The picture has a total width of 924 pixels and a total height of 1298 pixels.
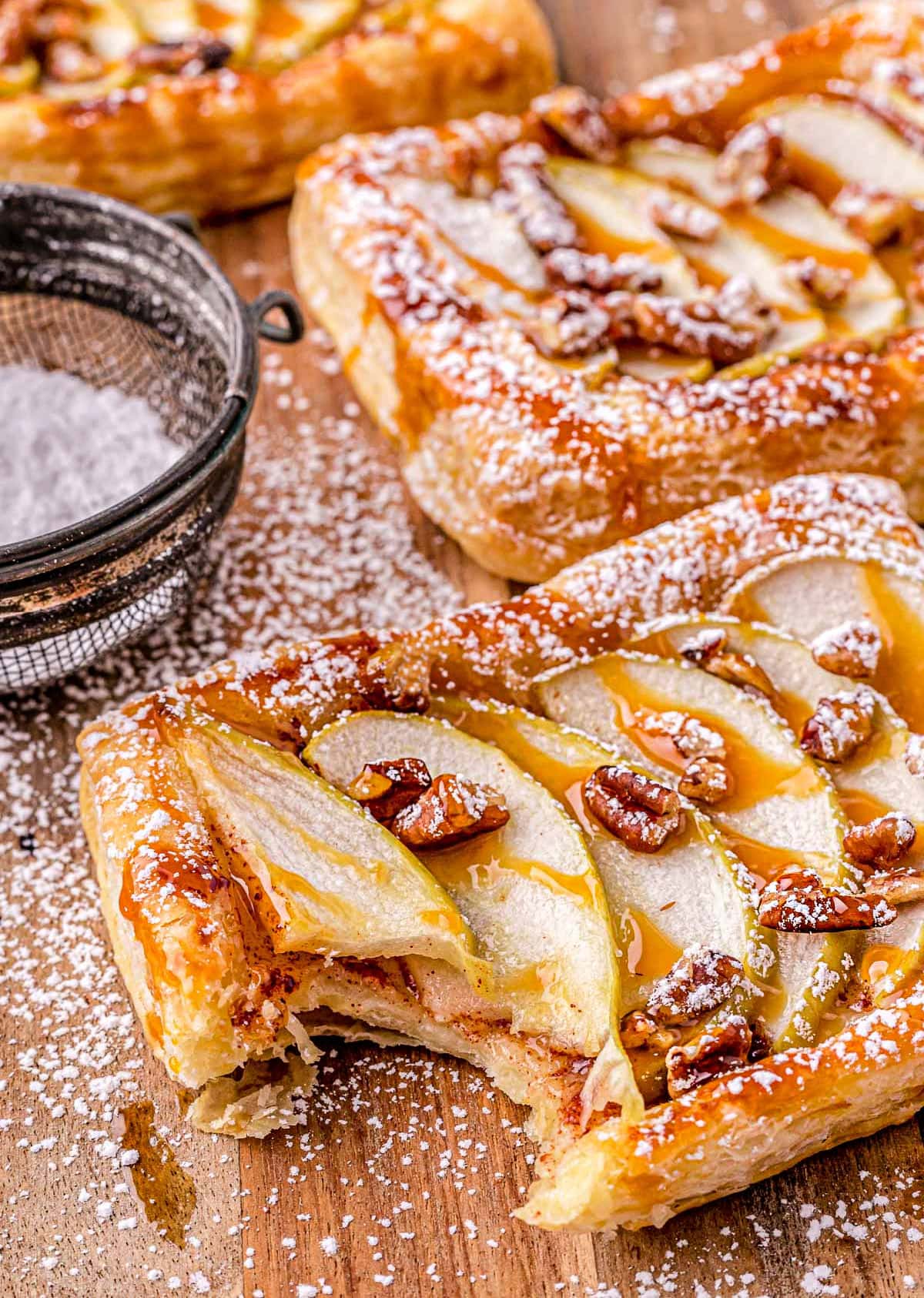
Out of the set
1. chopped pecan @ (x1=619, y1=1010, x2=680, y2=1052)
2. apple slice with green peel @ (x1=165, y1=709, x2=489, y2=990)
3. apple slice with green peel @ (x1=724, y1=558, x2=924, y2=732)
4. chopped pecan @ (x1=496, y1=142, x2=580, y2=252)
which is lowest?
chopped pecan @ (x1=619, y1=1010, x2=680, y2=1052)

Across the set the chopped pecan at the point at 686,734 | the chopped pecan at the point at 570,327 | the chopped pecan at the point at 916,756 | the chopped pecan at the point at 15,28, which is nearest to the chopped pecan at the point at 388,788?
the chopped pecan at the point at 686,734

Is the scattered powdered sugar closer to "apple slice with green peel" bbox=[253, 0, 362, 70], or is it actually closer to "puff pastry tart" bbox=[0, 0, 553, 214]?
"puff pastry tart" bbox=[0, 0, 553, 214]

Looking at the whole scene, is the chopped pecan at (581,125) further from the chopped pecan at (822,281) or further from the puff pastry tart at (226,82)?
the chopped pecan at (822,281)

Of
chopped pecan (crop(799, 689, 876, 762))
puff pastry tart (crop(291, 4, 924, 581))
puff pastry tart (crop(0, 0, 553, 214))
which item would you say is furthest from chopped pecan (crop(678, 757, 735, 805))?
puff pastry tart (crop(0, 0, 553, 214))

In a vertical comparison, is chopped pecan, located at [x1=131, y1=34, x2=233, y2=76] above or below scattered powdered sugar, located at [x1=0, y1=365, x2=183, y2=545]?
above

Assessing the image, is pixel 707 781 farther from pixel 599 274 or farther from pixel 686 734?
pixel 599 274

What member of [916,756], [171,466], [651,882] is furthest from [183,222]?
[916,756]

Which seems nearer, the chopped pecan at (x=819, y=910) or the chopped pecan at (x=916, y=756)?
the chopped pecan at (x=819, y=910)
